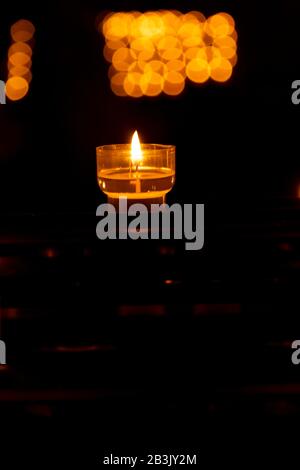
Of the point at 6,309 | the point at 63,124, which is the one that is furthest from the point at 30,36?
the point at 6,309

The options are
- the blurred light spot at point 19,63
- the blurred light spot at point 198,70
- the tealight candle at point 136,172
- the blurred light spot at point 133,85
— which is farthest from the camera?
the blurred light spot at point 198,70

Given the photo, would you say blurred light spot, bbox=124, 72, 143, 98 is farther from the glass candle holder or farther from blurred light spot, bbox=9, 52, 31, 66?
the glass candle holder

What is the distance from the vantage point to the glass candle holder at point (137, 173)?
0.70 metres

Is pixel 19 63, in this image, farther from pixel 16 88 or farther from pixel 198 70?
pixel 198 70

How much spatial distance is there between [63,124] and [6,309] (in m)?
2.21

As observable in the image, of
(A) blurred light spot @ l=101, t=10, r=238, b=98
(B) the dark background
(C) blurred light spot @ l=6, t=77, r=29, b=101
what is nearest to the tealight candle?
(B) the dark background

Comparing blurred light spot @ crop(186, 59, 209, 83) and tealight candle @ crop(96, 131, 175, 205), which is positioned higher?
blurred light spot @ crop(186, 59, 209, 83)

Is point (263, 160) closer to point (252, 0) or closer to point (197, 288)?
point (197, 288)

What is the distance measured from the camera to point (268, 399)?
2.31 feet

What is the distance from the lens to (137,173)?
2.31 feet

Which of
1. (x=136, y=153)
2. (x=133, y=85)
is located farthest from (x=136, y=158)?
(x=133, y=85)

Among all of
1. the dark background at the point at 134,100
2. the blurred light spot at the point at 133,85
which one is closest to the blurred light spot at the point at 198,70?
the dark background at the point at 134,100

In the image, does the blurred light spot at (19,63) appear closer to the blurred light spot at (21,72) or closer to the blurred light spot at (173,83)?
the blurred light spot at (21,72)

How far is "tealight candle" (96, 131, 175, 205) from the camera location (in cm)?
70
